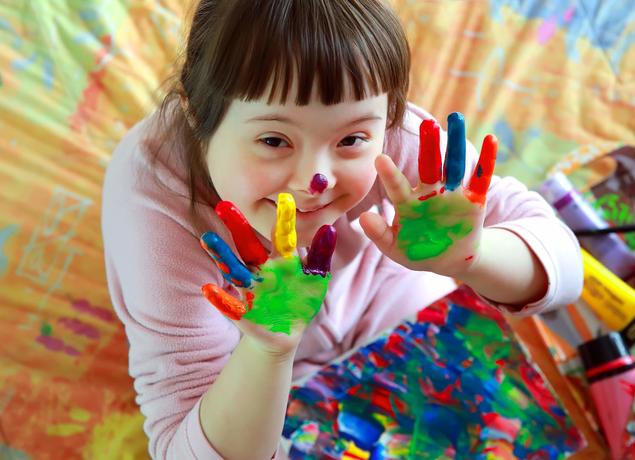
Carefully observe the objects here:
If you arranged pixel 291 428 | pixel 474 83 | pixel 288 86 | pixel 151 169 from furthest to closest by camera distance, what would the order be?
1. pixel 474 83
2. pixel 291 428
3. pixel 151 169
4. pixel 288 86

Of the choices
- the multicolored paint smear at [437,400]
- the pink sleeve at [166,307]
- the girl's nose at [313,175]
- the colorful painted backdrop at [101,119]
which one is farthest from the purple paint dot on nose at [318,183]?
the colorful painted backdrop at [101,119]

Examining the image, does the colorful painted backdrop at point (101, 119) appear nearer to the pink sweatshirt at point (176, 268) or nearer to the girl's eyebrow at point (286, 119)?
the pink sweatshirt at point (176, 268)

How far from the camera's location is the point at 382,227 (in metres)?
0.60

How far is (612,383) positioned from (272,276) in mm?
624

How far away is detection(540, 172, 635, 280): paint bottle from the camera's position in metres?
1.08

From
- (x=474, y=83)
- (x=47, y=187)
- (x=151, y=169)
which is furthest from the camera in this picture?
(x=474, y=83)

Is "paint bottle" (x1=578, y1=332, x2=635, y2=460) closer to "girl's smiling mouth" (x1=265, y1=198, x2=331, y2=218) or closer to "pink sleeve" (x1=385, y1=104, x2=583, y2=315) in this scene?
"pink sleeve" (x1=385, y1=104, x2=583, y2=315)

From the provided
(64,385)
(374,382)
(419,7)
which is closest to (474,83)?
(419,7)

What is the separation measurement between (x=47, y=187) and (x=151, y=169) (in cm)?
39

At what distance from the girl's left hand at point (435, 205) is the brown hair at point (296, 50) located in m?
0.07

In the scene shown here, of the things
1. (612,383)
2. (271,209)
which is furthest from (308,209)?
(612,383)

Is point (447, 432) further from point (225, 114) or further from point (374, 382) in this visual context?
point (225, 114)

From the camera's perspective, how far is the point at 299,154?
579 mm

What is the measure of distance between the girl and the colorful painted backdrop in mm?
191
